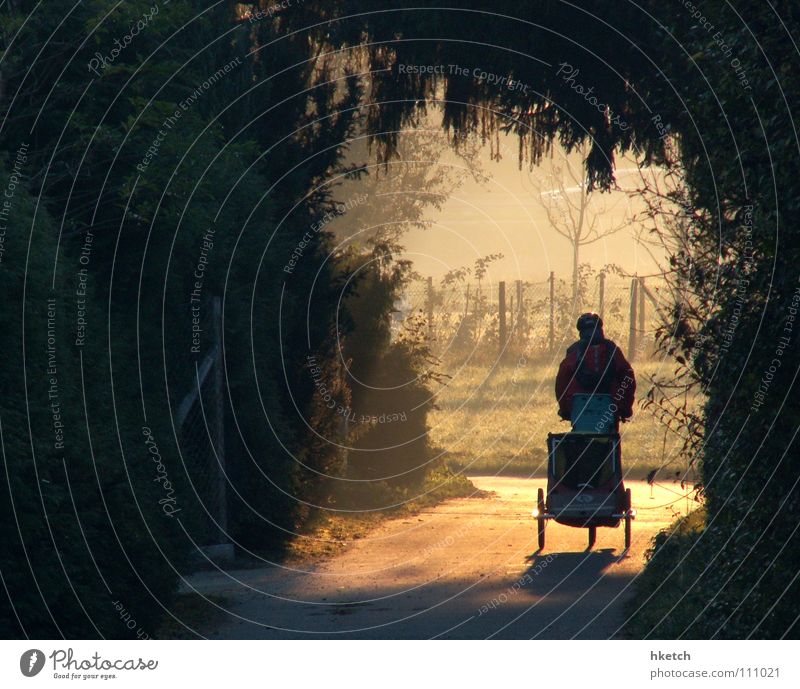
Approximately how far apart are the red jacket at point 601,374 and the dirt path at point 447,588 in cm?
153

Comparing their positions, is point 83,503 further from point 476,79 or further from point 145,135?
point 476,79

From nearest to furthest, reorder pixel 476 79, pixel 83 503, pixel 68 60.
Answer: pixel 83 503 < pixel 68 60 < pixel 476 79

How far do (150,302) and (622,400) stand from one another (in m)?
4.91

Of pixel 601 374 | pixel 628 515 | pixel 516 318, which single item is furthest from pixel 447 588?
pixel 516 318

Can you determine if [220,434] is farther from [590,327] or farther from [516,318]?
[516,318]

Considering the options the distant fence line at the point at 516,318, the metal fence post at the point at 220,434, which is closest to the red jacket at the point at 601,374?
the metal fence post at the point at 220,434

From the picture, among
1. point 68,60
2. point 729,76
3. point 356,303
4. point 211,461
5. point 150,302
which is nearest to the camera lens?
point 729,76

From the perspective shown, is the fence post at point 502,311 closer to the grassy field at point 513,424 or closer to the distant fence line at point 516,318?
the distant fence line at point 516,318

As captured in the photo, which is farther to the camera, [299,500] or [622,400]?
[299,500]

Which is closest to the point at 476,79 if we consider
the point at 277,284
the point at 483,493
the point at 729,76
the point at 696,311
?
the point at 277,284

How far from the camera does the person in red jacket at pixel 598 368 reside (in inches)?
512

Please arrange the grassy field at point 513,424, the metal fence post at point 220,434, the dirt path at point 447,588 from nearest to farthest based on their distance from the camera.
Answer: the dirt path at point 447,588 → the metal fence post at point 220,434 → the grassy field at point 513,424

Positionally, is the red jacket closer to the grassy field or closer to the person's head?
the person's head

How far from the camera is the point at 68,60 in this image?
9.95 meters
